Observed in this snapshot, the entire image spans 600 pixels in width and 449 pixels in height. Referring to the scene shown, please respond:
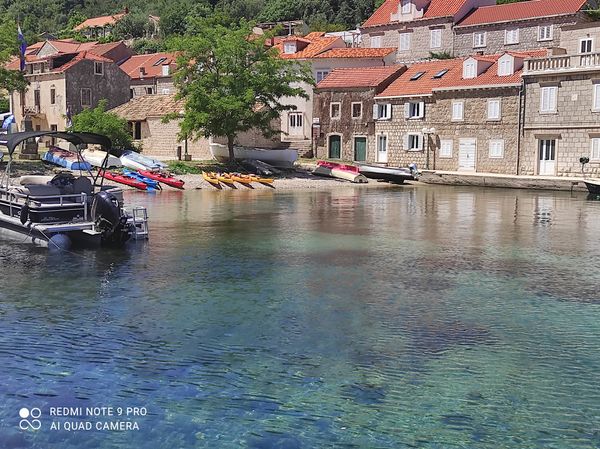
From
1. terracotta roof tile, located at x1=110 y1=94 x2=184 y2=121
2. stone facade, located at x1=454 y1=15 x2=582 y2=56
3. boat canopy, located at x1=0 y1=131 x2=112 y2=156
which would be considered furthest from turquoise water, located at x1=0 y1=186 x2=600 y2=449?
stone facade, located at x1=454 y1=15 x2=582 y2=56

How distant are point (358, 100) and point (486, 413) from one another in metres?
52.0

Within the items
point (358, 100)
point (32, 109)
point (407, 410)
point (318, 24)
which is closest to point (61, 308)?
point (407, 410)

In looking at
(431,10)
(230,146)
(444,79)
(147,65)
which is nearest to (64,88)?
(147,65)

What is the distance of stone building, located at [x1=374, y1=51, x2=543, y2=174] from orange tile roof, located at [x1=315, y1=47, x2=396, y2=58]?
8594 mm

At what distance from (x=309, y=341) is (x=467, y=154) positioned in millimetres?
42922

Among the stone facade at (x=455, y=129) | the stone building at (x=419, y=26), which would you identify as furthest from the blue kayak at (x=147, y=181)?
the stone building at (x=419, y=26)

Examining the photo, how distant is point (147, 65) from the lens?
273 ft

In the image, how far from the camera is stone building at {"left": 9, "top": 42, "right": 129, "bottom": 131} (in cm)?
6869

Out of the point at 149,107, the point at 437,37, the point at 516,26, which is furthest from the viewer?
the point at 437,37

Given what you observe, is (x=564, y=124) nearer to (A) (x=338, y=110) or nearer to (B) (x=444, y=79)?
(B) (x=444, y=79)

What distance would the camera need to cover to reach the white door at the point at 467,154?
179 ft

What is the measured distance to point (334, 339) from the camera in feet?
46.4

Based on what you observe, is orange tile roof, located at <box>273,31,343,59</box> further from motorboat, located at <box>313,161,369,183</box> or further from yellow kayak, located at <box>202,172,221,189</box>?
yellow kayak, located at <box>202,172,221,189</box>

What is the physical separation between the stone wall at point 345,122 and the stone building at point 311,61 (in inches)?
49.7
